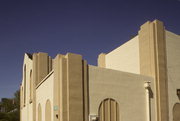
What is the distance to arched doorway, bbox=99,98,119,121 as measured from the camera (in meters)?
12.4

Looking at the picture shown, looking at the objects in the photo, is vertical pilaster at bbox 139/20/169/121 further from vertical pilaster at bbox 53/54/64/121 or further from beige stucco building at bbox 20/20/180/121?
vertical pilaster at bbox 53/54/64/121

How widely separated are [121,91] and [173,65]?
223 inches

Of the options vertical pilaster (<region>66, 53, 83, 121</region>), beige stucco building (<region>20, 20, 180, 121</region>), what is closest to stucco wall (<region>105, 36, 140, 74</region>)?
beige stucco building (<region>20, 20, 180, 121</region>)

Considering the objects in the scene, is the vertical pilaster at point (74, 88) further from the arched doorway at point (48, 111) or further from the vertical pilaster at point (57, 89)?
the arched doorway at point (48, 111)

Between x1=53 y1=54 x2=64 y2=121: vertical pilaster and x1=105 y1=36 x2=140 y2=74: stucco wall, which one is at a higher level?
x1=105 y1=36 x2=140 y2=74: stucco wall

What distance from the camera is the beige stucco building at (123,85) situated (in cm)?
1161

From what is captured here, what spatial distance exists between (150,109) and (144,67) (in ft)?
9.65

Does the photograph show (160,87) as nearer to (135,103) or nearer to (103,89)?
(135,103)

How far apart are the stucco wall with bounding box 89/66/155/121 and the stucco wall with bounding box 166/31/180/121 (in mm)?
2095

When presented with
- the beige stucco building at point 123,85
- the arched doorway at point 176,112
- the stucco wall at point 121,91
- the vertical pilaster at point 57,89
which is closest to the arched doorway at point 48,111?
the beige stucco building at point 123,85

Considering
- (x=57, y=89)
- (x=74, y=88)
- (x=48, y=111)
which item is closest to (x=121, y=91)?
(x=74, y=88)

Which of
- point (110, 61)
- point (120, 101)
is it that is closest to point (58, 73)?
point (120, 101)

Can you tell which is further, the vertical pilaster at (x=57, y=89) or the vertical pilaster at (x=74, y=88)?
the vertical pilaster at (x=57, y=89)

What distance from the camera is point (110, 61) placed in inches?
814
